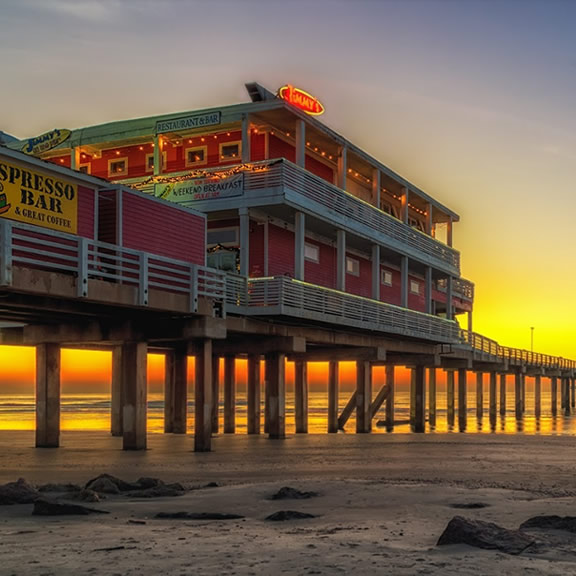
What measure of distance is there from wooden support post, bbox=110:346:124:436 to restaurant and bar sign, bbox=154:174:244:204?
7659mm

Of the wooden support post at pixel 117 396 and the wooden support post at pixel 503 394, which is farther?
the wooden support post at pixel 503 394

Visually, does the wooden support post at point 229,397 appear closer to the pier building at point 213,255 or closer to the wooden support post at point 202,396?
the pier building at point 213,255

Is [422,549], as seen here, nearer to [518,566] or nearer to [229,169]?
[518,566]

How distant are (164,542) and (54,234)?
358 inches

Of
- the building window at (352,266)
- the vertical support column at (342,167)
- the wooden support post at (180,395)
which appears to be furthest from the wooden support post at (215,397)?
the vertical support column at (342,167)

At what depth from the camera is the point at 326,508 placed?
1095cm

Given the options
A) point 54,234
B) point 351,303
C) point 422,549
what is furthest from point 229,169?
point 422,549

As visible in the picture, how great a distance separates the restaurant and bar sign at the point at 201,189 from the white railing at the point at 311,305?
10.4ft

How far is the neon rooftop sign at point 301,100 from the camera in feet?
91.1

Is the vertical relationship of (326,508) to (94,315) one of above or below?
below

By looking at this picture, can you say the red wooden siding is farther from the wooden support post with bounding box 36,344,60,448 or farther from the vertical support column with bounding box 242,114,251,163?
the wooden support post with bounding box 36,344,60,448

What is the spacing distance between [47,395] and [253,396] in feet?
41.8

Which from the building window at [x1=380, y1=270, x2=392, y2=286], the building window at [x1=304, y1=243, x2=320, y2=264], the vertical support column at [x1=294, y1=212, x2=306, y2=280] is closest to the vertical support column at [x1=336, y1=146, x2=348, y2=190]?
the building window at [x1=304, y1=243, x2=320, y2=264]

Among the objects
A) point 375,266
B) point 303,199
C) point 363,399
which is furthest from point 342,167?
point 363,399
